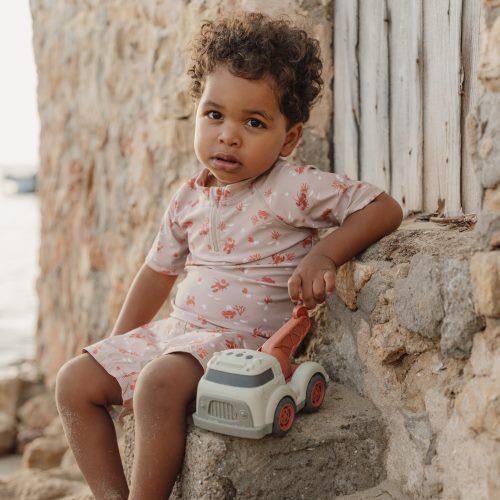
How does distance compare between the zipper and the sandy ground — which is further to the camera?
the sandy ground

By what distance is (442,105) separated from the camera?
79.2 inches

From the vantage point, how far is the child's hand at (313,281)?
174cm

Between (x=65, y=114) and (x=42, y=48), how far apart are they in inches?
22.0

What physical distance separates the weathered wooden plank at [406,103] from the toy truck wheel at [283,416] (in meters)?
0.80

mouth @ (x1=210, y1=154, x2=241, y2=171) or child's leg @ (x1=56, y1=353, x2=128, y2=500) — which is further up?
mouth @ (x1=210, y1=154, x2=241, y2=171)

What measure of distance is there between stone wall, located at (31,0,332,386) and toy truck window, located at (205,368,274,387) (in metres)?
1.00

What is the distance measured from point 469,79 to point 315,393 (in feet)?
2.96

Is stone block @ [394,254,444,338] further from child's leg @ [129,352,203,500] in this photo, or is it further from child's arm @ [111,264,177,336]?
child's arm @ [111,264,177,336]

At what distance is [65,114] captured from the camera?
4.32 meters

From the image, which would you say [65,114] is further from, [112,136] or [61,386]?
[61,386]

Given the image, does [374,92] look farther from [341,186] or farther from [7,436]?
[7,436]

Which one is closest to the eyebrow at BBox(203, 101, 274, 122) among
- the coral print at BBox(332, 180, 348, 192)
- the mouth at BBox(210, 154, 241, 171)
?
the mouth at BBox(210, 154, 241, 171)

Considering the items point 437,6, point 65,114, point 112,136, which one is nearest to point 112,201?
point 112,136

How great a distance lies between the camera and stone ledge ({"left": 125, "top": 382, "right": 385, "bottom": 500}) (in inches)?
62.7
